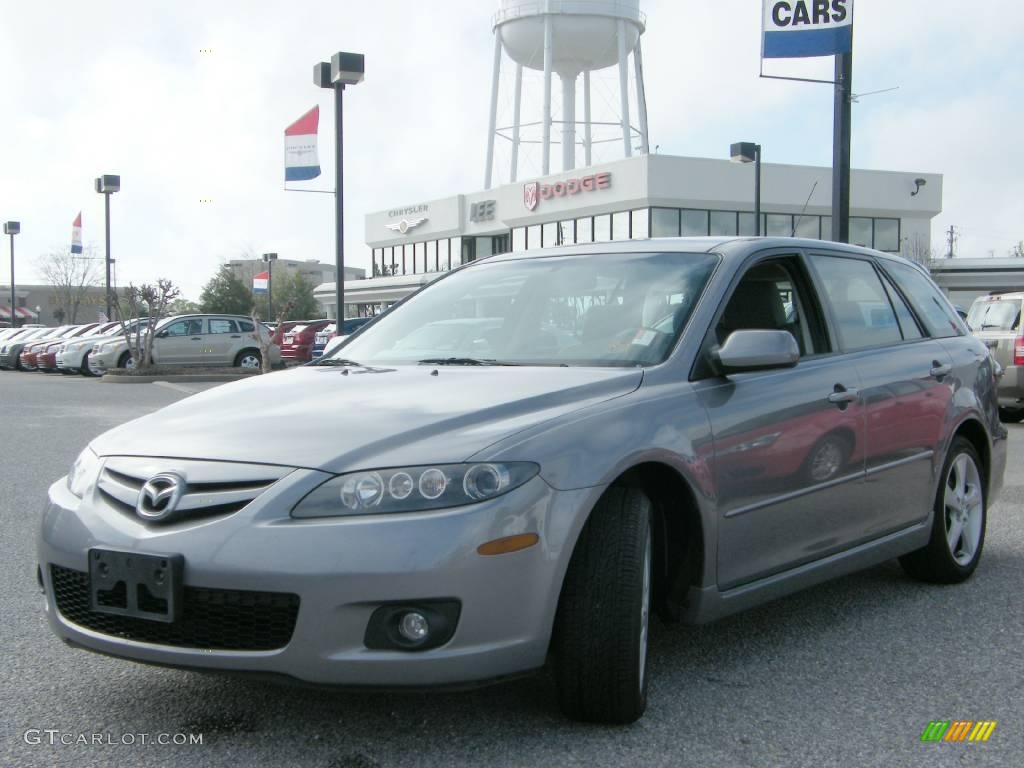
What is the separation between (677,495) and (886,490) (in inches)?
56.6

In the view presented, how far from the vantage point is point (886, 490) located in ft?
15.7

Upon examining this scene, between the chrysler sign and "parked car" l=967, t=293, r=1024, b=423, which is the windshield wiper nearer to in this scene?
"parked car" l=967, t=293, r=1024, b=423

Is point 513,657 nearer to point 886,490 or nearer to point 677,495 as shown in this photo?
point 677,495

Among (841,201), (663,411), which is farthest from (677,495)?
(841,201)

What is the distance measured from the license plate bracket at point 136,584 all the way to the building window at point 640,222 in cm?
4141

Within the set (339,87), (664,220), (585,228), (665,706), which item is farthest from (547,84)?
(665,706)

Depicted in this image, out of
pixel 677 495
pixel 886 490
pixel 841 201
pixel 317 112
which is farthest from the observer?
pixel 317 112

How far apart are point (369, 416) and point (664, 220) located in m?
41.6

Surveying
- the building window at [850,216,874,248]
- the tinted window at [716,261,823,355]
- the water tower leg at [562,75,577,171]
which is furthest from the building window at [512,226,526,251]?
Result: the tinted window at [716,261,823,355]

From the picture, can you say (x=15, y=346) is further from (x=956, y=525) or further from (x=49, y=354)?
(x=956, y=525)

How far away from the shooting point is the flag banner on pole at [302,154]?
73.2 feet

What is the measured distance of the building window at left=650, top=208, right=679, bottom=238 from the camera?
4397cm
